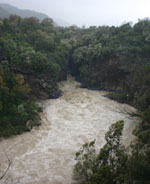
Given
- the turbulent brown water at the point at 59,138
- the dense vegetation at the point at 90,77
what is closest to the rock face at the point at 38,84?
the dense vegetation at the point at 90,77

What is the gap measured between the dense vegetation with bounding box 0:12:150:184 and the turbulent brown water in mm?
958

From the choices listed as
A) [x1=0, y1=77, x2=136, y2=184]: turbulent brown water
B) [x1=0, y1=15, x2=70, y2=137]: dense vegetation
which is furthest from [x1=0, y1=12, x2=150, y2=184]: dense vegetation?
[x1=0, y1=77, x2=136, y2=184]: turbulent brown water

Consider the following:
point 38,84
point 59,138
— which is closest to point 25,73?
point 38,84

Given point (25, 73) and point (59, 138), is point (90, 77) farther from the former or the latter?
point (59, 138)

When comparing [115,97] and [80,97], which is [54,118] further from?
[115,97]

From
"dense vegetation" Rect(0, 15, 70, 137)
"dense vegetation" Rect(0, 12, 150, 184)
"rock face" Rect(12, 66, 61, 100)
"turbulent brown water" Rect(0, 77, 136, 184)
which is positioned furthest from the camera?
"rock face" Rect(12, 66, 61, 100)

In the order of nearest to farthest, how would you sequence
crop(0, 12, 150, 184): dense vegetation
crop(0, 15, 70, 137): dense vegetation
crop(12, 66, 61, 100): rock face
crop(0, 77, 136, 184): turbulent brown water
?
crop(0, 12, 150, 184): dense vegetation
crop(0, 77, 136, 184): turbulent brown water
crop(0, 15, 70, 137): dense vegetation
crop(12, 66, 61, 100): rock face

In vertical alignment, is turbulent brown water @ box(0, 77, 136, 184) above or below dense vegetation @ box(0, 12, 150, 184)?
below

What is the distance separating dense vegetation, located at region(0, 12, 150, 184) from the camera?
8.42 m

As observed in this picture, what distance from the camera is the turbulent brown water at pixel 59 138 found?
1161cm

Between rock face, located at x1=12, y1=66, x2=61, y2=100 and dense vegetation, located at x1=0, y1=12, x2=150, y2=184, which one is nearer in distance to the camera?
dense vegetation, located at x1=0, y1=12, x2=150, y2=184

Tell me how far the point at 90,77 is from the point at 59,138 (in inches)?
713

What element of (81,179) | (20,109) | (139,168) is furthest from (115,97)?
(139,168)

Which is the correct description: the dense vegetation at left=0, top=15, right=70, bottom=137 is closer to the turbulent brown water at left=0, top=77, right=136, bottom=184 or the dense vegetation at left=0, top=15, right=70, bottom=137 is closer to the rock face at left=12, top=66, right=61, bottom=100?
the rock face at left=12, top=66, right=61, bottom=100
